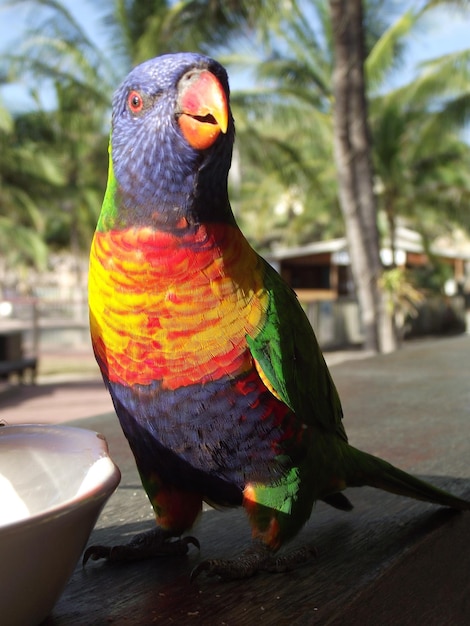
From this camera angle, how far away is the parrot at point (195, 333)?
2.34ft

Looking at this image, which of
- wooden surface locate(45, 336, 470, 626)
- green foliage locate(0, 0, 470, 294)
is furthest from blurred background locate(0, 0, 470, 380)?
wooden surface locate(45, 336, 470, 626)

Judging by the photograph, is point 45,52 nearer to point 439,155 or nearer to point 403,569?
point 439,155

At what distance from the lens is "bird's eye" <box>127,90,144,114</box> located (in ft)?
2.56

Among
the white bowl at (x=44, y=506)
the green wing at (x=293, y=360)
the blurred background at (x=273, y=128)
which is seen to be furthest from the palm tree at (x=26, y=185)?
the white bowl at (x=44, y=506)

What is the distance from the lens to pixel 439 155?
1205 centimetres

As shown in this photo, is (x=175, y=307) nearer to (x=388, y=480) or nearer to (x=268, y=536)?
(x=268, y=536)

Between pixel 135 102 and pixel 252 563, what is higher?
pixel 135 102

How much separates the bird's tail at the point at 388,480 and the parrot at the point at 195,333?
84 millimetres

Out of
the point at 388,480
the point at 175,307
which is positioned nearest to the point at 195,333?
the point at 175,307

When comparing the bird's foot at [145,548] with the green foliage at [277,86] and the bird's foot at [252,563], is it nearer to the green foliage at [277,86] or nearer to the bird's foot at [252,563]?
the bird's foot at [252,563]

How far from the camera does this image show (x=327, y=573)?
73 centimetres

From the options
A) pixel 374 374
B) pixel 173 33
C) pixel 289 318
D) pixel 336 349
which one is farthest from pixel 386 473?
pixel 336 349

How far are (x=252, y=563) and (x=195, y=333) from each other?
0.92 feet

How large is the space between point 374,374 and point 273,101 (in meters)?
8.38
